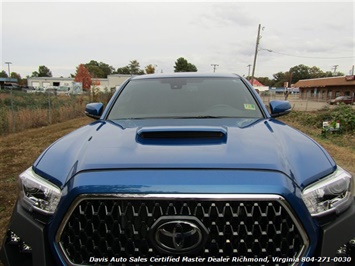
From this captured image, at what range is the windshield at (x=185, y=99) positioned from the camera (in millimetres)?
2832

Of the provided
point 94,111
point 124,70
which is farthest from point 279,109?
point 124,70

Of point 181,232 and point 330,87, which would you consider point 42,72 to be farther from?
point 181,232

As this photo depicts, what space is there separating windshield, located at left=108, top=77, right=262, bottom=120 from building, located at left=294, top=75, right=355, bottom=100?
171 feet

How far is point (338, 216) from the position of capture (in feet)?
5.19

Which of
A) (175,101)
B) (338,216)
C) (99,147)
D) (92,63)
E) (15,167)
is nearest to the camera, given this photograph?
(338,216)

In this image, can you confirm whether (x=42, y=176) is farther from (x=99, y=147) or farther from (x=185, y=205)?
(x=185, y=205)

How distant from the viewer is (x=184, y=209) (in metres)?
1.44

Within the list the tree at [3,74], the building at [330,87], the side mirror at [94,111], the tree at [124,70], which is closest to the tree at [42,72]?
the tree at [3,74]

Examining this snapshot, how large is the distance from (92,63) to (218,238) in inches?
5102

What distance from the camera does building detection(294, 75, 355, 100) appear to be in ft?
160

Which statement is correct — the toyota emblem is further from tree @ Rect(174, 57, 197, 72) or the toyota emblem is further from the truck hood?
tree @ Rect(174, 57, 197, 72)

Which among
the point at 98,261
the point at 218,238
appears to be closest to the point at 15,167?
the point at 98,261

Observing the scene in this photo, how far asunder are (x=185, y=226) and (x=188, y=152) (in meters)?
0.44

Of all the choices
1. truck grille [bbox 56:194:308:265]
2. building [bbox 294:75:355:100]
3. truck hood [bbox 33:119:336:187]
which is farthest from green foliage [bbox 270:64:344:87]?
truck grille [bbox 56:194:308:265]
